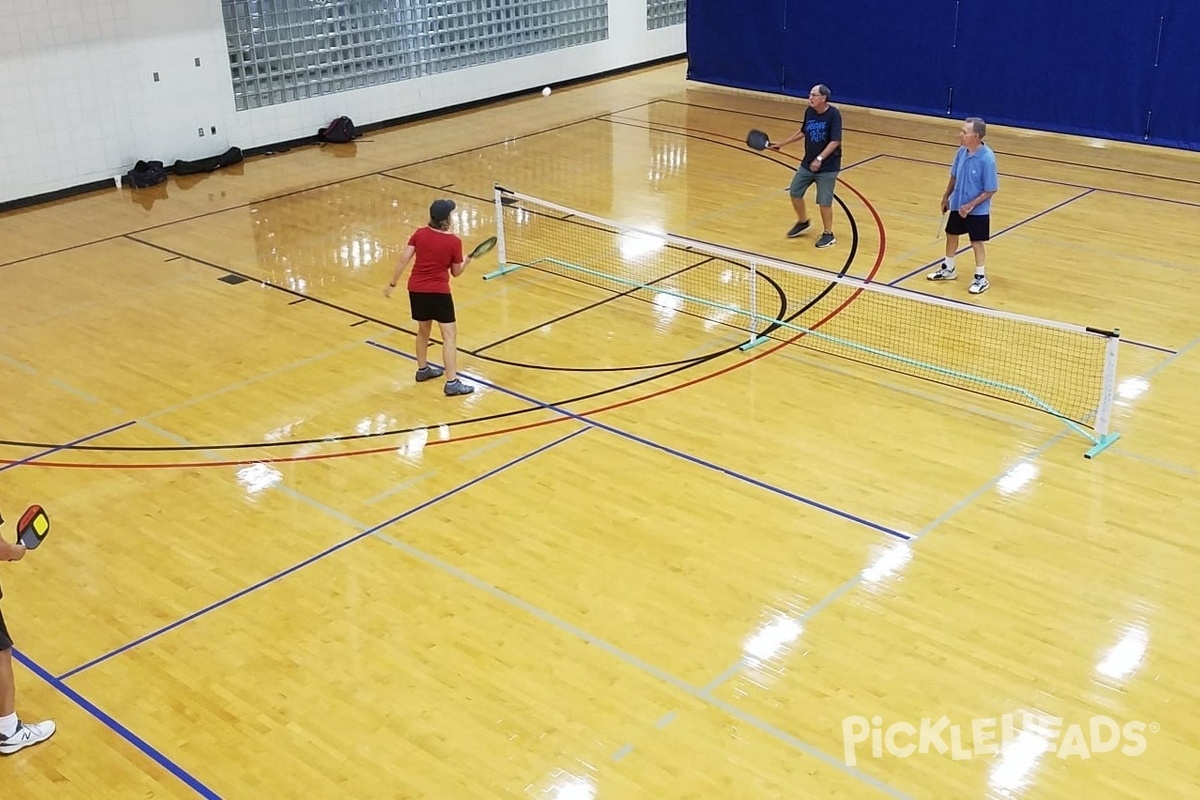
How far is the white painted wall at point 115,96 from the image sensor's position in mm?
16359

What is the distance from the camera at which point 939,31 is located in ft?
64.9

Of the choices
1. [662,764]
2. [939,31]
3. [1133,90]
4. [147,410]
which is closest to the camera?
[662,764]

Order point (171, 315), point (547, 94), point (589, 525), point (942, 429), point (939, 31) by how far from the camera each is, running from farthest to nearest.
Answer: point (547, 94) → point (939, 31) → point (171, 315) → point (942, 429) → point (589, 525)

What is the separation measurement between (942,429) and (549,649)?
13.6ft

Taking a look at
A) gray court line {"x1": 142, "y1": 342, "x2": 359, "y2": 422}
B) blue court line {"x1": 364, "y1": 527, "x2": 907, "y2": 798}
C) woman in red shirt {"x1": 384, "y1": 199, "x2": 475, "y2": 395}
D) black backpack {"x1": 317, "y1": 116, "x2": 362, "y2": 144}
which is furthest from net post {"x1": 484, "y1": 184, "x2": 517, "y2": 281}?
black backpack {"x1": 317, "y1": 116, "x2": 362, "y2": 144}

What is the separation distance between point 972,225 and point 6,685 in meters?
9.60

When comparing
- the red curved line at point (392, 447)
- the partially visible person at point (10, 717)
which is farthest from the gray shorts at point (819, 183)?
the partially visible person at point (10, 717)

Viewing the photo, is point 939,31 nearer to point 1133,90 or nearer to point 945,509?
point 1133,90

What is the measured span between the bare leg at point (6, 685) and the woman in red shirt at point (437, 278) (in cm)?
458

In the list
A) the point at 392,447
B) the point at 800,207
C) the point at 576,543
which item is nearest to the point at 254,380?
the point at 392,447

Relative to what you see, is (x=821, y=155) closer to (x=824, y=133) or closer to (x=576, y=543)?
(x=824, y=133)

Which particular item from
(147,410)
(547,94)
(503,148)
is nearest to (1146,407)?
(147,410)

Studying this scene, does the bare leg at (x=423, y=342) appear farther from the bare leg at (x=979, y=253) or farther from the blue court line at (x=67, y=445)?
the bare leg at (x=979, y=253)

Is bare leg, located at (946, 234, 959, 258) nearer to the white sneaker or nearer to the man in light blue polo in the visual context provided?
the man in light blue polo
